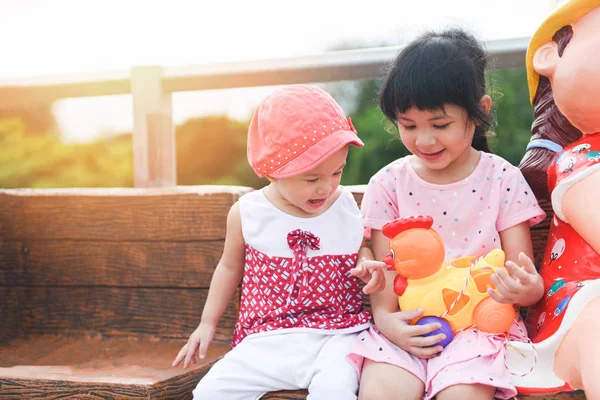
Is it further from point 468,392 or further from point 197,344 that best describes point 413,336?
point 197,344

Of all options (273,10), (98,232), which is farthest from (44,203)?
(273,10)

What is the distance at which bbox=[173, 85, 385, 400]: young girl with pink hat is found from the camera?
1766 millimetres

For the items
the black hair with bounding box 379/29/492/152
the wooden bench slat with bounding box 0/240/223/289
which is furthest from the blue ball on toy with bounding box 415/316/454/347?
the wooden bench slat with bounding box 0/240/223/289

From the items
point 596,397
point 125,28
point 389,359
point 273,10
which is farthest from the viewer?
point 273,10

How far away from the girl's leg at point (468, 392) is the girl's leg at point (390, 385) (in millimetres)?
79

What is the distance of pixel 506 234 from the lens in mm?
1905

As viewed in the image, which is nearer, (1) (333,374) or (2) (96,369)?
(1) (333,374)

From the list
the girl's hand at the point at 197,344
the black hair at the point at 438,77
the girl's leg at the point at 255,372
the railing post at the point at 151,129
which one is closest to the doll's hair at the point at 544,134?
the black hair at the point at 438,77

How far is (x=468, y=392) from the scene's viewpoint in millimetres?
1544

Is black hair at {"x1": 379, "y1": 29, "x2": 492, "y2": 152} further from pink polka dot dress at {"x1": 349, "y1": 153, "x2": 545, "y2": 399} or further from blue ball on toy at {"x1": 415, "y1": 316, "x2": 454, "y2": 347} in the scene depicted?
blue ball on toy at {"x1": 415, "y1": 316, "x2": 454, "y2": 347}

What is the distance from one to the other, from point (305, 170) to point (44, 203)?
46.5 inches

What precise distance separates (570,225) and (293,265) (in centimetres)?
77

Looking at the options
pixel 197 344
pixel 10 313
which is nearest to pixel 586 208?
pixel 197 344

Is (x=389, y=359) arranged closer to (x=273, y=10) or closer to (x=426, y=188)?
(x=426, y=188)
